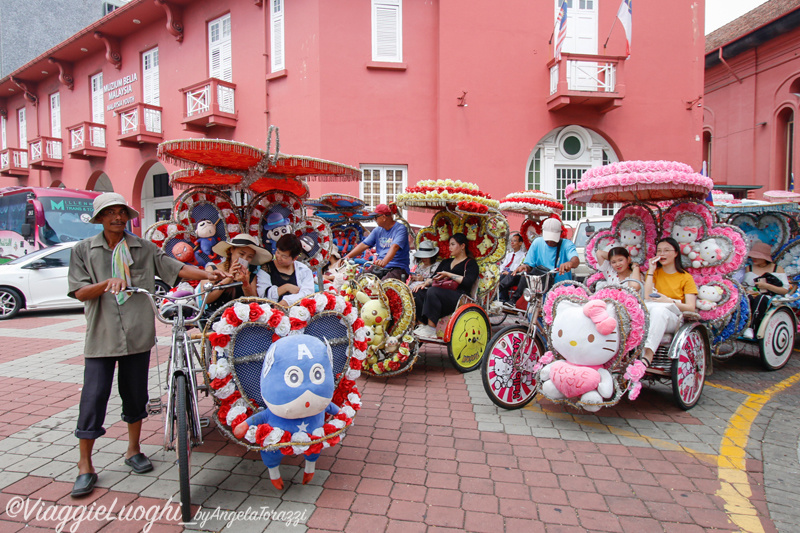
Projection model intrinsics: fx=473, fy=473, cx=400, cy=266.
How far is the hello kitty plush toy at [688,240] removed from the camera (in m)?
5.39

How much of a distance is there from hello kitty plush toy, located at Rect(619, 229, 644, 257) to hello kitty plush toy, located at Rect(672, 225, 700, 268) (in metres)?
0.41

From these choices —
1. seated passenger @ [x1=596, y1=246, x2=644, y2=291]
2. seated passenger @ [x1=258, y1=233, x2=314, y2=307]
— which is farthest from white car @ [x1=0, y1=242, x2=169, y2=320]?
seated passenger @ [x1=596, y1=246, x2=644, y2=291]

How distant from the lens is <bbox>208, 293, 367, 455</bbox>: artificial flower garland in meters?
3.06

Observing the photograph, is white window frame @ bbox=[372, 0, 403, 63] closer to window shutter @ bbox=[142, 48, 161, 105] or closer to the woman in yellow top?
window shutter @ bbox=[142, 48, 161, 105]

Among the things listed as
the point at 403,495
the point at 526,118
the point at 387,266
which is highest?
the point at 526,118

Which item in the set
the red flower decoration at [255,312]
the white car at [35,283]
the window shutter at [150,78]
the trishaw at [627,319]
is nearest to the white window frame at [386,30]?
the white car at [35,283]

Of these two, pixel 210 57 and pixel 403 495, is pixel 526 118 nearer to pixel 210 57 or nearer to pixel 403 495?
pixel 210 57

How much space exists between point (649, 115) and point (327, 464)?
13.9 metres

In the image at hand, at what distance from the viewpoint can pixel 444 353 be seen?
22.7ft

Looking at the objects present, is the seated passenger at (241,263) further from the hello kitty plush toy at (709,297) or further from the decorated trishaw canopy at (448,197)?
the hello kitty plush toy at (709,297)

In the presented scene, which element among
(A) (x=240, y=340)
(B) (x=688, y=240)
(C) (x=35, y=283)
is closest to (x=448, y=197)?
(B) (x=688, y=240)

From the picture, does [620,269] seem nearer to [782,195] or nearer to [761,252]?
[761,252]

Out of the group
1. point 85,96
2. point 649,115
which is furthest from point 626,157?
point 85,96

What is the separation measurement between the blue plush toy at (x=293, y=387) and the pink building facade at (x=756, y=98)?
749 inches
